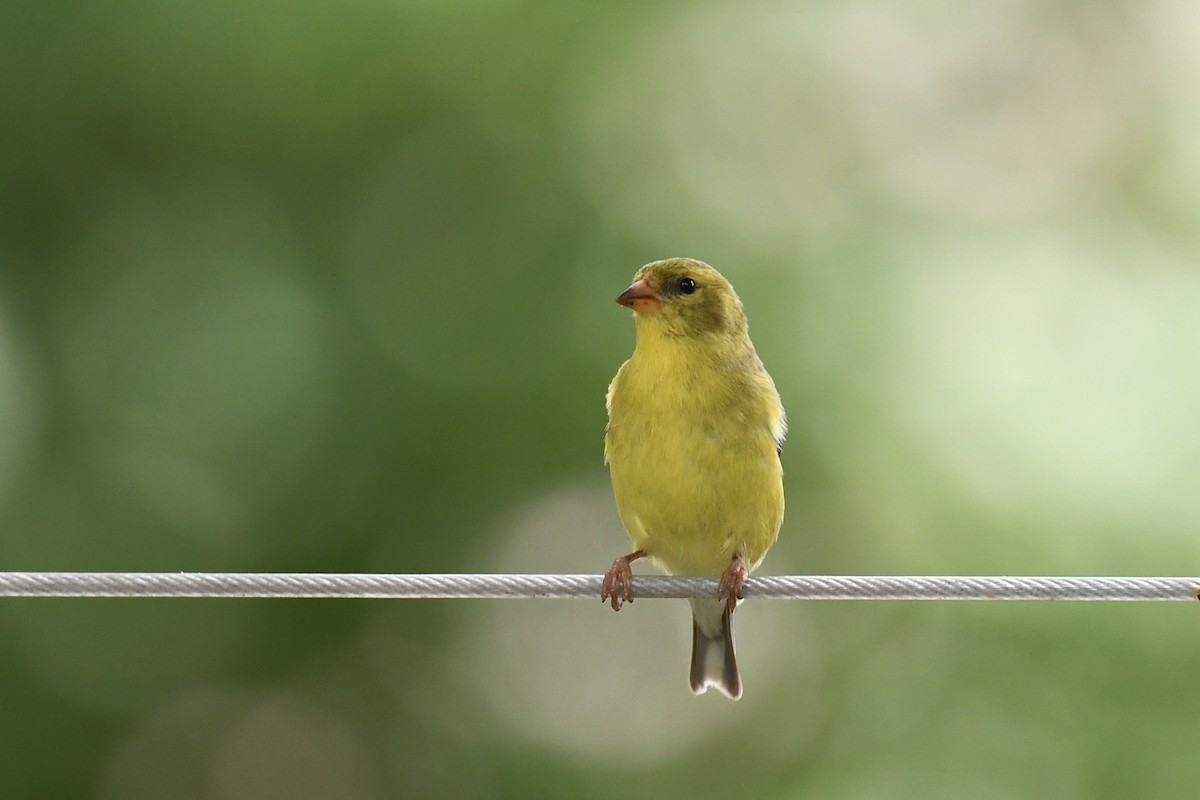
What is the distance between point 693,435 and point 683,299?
49 cm

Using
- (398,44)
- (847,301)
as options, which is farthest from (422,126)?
(847,301)

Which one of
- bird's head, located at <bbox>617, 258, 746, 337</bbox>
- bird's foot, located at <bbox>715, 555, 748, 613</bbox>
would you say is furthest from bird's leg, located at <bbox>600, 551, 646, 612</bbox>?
bird's head, located at <bbox>617, 258, 746, 337</bbox>

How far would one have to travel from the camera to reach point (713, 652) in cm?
427

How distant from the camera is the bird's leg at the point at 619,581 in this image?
130 inches

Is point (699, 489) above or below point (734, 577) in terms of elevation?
above

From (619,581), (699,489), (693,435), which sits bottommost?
(619,581)

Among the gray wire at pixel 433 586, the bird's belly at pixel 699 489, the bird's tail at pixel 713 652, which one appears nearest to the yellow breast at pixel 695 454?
the bird's belly at pixel 699 489

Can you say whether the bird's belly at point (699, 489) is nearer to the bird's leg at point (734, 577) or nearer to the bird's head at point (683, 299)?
the bird's leg at point (734, 577)

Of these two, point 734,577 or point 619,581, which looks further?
point 734,577

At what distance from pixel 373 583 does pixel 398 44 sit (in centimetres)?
381

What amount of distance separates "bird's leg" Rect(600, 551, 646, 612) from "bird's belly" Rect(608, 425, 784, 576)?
12 centimetres

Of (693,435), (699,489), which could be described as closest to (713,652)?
(699,489)

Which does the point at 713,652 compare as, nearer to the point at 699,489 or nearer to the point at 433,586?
the point at 699,489

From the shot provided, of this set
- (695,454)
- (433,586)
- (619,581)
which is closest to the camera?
(433,586)
